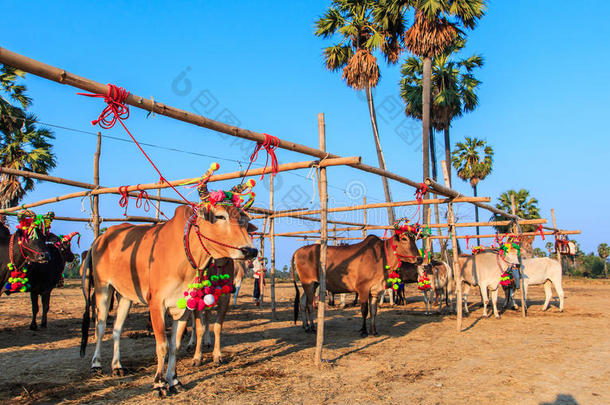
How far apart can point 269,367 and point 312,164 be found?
334 cm

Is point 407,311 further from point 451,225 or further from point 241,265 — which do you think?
point 241,265

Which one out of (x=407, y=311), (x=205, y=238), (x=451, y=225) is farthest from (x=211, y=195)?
(x=407, y=311)

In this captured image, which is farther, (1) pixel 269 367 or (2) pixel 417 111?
(2) pixel 417 111

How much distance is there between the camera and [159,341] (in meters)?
4.91

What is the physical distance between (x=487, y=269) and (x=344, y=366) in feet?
28.4

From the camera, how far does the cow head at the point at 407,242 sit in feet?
32.3

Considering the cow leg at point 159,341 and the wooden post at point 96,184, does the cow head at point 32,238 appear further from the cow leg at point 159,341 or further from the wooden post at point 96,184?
the cow leg at point 159,341

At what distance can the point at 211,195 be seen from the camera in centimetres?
490

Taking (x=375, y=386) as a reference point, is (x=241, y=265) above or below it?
above

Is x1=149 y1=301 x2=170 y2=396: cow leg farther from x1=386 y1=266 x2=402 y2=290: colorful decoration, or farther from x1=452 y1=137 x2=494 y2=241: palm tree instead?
x1=452 y1=137 x2=494 y2=241: palm tree

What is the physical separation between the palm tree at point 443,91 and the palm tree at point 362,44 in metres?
4.35

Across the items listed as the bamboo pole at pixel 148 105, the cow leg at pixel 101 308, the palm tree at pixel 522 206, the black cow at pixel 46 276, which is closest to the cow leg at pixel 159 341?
the cow leg at pixel 101 308

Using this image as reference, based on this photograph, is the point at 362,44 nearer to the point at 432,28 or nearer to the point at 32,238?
the point at 432,28

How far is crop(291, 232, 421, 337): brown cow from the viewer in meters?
9.77
